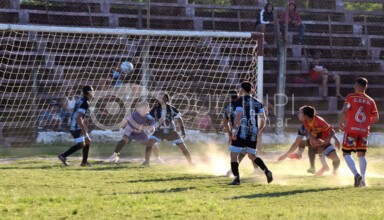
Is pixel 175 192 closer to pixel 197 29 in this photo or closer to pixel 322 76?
pixel 322 76

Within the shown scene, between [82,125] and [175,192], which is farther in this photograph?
[82,125]

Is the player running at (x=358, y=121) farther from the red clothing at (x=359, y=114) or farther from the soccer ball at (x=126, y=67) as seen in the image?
the soccer ball at (x=126, y=67)

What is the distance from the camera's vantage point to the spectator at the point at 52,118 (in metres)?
22.3

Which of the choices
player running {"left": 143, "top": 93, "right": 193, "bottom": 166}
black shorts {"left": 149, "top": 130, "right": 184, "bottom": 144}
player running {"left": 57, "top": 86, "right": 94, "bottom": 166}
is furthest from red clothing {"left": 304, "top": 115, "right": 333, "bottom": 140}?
player running {"left": 57, "top": 86, "right": 94, "bottom": 166}

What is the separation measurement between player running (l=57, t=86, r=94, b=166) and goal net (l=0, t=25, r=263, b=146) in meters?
5.30

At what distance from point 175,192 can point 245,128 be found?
1.93 metres

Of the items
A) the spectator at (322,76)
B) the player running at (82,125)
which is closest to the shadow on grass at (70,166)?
the player running at (82,125)

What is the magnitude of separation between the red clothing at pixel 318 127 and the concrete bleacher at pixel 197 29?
903 cm

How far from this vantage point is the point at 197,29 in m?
27.5

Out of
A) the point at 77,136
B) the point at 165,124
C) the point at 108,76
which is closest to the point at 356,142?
the point at 165,124

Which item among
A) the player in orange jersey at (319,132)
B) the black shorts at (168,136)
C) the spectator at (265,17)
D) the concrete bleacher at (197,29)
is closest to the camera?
the player in orange jersey at (319,132)

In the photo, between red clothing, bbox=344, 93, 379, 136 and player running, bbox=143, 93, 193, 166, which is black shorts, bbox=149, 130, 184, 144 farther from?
red clothing, bbox=344, 93, 379, 136

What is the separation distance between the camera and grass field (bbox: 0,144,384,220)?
930cm

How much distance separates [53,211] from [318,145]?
683cm
